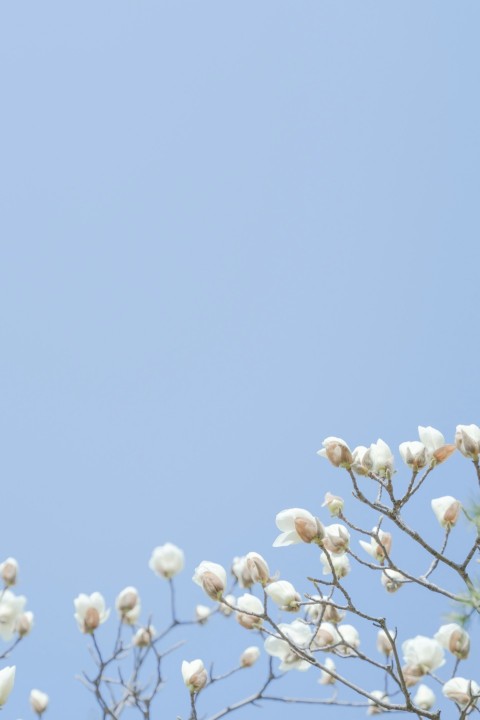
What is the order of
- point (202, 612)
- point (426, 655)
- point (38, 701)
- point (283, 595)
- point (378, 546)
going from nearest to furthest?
point (283, 595) → point (378, 546) → point (426, 655) → point (38, 701) → point (202, 612)

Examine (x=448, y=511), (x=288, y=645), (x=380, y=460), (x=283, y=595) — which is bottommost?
(x=288, y=645)

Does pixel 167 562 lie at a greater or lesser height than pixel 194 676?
greater

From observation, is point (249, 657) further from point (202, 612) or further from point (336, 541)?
point (336, 541)

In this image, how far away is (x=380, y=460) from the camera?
2352mm

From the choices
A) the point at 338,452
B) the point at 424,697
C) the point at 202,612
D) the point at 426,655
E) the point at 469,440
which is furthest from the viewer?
the point at 202,612

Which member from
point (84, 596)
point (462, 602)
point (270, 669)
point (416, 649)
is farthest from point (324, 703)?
point (462, 602)

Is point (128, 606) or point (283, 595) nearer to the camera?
point (283, 595)

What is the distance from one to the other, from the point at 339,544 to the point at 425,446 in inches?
17.3

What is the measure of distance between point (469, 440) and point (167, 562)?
97.3 inches

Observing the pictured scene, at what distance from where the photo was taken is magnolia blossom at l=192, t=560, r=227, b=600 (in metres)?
2.53

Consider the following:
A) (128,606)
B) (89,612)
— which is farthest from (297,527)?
(128,606)

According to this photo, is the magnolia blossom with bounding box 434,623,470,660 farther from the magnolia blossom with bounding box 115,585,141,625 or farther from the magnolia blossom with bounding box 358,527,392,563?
the magnolia blossom with bounding box 115,585,141,625

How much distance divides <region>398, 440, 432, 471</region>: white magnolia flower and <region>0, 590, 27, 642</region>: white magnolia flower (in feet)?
7.93

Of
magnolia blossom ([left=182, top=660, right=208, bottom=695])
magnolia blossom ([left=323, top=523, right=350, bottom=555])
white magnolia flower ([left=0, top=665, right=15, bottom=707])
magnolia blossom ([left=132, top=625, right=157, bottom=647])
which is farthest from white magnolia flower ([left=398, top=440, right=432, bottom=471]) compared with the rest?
magnolia blossom ([left=132, top=625, right=157, bottom=647])
